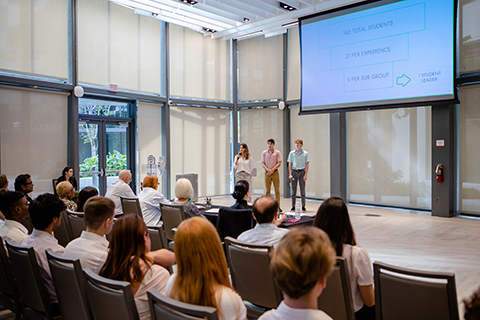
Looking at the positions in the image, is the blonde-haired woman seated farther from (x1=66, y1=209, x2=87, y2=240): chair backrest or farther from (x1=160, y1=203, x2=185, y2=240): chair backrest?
(x1=160, y1=203, x2=185, y2=240): chair backrest

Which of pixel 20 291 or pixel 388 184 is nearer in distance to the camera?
pixel 20 291

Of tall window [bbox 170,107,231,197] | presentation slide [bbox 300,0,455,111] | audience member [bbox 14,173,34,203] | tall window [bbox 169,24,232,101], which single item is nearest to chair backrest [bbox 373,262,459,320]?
audience member [bbox 14,173,34,203]

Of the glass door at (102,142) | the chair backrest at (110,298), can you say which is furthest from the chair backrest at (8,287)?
the glass door at (102,142)

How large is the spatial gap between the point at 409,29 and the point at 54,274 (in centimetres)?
754

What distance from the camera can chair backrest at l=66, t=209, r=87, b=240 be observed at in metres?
3.98

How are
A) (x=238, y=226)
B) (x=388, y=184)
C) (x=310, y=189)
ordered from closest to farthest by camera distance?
(x=238, y=226)
(x=388, y=184)
(x=310, y=189)

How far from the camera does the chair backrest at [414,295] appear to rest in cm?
190

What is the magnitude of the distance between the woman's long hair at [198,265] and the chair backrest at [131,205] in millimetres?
3531

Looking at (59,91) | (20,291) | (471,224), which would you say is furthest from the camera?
(59,91)

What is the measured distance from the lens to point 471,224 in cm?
770

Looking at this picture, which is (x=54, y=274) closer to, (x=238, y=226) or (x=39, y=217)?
(x=39, y=217)

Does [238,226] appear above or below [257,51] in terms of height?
below

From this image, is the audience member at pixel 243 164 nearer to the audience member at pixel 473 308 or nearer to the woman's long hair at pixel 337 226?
the woman's long hair at pixel 337 226

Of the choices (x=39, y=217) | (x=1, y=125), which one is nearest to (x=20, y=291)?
(x=39, y=217)
